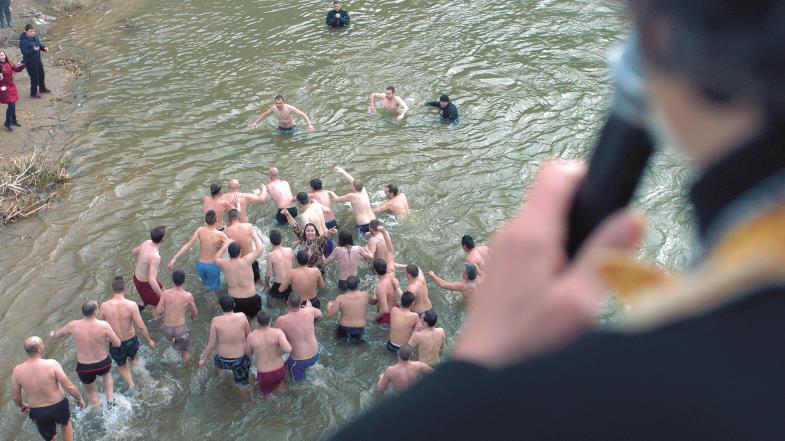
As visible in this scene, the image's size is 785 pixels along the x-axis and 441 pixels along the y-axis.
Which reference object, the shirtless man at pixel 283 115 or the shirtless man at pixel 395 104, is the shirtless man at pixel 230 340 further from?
the shirtless man at pixel 395 104

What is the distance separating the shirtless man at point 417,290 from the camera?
419 inches

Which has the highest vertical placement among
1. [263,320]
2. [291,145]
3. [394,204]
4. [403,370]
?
[263,320]

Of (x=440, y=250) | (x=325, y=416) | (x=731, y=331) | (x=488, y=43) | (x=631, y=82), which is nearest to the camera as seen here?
(x=731, y=331)

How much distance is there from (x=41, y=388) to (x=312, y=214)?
492cm

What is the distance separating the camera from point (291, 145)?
16.1 meters

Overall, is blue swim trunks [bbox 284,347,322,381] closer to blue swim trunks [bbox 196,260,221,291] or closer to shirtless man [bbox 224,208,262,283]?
shirtless man [bbox 224,208,262,283]

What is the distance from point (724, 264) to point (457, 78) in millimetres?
18167

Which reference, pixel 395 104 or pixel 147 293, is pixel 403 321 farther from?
pixel 395 104

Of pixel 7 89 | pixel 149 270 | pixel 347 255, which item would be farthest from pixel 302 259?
pixel 7 89

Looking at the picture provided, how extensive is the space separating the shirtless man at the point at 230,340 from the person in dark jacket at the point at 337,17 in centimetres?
1306

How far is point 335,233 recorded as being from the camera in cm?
1298

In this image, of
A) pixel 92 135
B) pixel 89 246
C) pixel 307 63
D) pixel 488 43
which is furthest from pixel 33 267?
pixel 488 43

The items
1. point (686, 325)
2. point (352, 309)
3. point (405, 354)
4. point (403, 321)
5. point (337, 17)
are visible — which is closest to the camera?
point (686, 325)

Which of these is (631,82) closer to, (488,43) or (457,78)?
(457,78)
